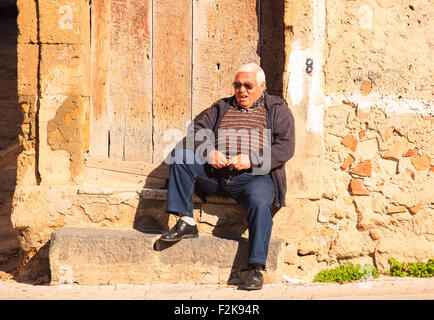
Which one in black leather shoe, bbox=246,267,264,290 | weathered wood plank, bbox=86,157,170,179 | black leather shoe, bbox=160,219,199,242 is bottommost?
black leather shoe, bbox=246,267,264,290

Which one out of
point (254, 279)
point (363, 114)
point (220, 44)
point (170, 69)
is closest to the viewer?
point (254, 279)

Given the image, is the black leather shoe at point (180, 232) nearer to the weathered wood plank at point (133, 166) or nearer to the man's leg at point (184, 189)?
the man's leg at point (184, 189)

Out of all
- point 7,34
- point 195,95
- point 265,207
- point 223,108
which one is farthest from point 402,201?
point 7,34

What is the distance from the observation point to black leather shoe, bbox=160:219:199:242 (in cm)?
435

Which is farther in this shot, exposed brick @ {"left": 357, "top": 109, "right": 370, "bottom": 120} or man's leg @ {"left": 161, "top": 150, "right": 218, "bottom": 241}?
exposed brick @ {"left": 357, "top": 109, "right": 370, "bottom": 120}

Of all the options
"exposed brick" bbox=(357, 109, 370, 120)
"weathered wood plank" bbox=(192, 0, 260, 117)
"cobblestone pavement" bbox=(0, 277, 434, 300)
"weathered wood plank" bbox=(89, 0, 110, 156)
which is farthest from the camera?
"weathered wood plank" bbox=(89, 0, 110, 156)

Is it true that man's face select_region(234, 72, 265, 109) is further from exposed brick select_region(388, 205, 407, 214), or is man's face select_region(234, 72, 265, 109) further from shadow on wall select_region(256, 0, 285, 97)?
exposed brick select_region(388, 205, 407, 214)

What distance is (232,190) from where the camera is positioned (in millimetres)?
4402

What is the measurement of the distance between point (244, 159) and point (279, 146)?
27 cm

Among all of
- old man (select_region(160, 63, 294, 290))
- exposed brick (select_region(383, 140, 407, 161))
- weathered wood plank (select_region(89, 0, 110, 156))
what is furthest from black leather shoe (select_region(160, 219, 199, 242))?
exposed brick (select_region(383, 140, 407, 161))

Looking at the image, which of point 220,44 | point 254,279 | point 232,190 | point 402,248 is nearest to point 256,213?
point 232,190

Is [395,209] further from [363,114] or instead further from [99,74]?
[99,74]

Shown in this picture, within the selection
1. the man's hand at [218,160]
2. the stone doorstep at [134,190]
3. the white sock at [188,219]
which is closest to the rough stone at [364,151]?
the man's hand at [218,160]

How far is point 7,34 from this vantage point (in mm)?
12883
